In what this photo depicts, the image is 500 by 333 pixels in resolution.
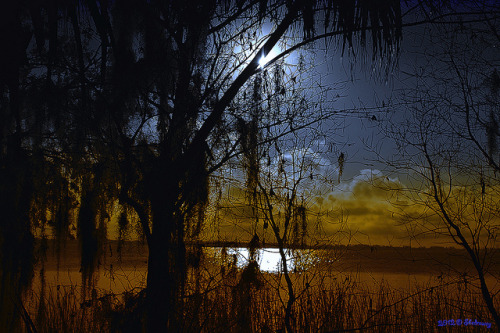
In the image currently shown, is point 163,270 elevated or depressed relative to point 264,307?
elevated

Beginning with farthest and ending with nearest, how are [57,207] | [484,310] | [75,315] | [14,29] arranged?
[484,310], [75,315], [57,207], [14,29]

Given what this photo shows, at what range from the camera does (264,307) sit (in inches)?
113

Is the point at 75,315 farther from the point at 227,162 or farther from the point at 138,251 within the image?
the point at 227,162

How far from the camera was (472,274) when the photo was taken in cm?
235

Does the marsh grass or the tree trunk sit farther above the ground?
the tree trunk

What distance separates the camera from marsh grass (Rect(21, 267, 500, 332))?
2217 mm

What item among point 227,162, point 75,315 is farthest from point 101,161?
point 75,315

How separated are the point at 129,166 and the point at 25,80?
0.76 metres

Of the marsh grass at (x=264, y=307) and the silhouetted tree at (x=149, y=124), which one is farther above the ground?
the silhouetted tree at (x=149, y=124)

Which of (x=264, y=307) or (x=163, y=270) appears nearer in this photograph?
Result: (x=163, y=270)

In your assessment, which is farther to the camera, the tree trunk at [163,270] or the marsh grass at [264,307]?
the marsh grass at [264,307]

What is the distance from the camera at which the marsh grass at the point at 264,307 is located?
2217 millimetres

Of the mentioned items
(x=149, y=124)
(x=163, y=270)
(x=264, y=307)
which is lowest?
(x=264, y=307)

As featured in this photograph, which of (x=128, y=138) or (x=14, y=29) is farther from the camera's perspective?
(x=128, y=138)
